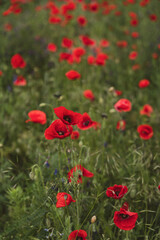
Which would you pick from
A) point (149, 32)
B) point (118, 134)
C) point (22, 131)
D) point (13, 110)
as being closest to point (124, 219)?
point (118, 134)

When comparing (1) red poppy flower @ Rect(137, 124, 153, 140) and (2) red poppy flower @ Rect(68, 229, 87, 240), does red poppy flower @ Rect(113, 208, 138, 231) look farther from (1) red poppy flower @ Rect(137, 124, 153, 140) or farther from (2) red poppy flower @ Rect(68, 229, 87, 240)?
(1) red poppy flower @ Rect(137, 124, 153, 140)

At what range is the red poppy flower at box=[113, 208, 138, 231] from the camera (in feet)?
3.75

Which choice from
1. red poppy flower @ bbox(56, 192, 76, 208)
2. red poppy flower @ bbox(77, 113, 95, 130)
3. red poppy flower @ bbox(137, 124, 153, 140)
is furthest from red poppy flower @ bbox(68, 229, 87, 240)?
red poppy flower @ bbox(137, 124, 153, 140)

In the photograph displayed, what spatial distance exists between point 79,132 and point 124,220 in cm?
97

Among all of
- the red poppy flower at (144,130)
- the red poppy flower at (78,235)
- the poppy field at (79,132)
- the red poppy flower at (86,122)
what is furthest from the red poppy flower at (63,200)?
the red poppy flower at (144,130)

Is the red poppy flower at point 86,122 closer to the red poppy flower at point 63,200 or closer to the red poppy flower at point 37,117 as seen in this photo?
the red poppy flower at point 37,117

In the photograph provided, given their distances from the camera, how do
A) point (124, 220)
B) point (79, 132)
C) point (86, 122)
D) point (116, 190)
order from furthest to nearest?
point (79, 132) → point (86, 122) → point (116, 190) → point (124, 220)

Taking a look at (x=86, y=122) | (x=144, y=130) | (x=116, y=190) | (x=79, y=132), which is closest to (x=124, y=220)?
(x=116, y=190)

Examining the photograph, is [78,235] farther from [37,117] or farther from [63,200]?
[37,117]

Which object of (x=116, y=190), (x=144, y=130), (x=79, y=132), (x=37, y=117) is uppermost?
(x=37, y=117)

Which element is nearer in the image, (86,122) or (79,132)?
(86,122)

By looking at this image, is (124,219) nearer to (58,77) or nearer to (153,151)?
(153,151)

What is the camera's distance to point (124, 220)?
1.19m

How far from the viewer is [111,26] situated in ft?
15.5
